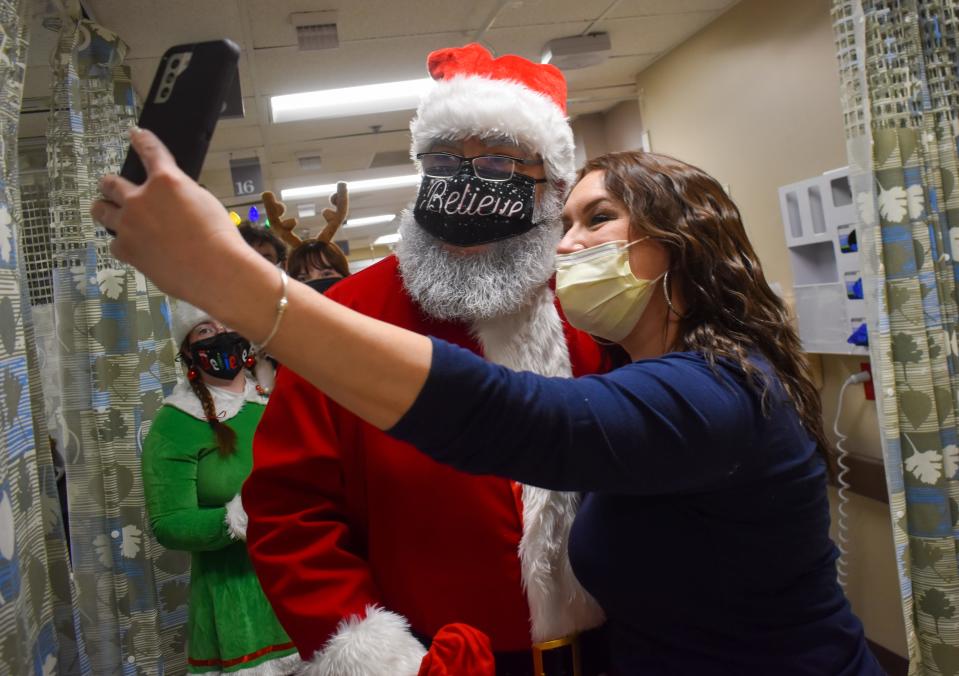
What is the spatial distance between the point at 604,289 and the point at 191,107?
2.26ft

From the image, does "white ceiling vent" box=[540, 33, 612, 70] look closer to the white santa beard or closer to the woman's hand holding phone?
the white santa beard

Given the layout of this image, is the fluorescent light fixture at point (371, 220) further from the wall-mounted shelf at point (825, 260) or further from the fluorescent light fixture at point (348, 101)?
the wall-mounted shelf at point (825, 260)

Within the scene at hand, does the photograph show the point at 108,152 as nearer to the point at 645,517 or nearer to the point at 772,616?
the point at 645,517

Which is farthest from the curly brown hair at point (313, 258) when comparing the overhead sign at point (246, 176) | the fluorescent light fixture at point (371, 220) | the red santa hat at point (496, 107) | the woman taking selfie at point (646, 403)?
the fluorescent light fixture at point (371, 220)

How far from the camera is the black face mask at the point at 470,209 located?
125 centimetres

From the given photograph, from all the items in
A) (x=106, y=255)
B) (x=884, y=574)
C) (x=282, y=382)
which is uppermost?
(x=106, y=255)

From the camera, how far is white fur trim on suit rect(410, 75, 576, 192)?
1280mm

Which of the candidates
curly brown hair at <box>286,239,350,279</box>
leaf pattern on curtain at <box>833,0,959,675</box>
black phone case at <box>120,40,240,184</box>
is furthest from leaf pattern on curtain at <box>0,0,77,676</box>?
leaf pattern on curtain at <box>833,0,959,675</box>

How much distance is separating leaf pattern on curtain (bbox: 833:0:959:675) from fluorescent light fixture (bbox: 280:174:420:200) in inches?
208

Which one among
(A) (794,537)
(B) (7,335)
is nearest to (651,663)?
(A) (794,537)

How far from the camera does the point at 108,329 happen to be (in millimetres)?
2166

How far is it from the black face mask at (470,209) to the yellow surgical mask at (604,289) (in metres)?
0.17

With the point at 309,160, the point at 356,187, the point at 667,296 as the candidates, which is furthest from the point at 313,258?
the point at 356,187

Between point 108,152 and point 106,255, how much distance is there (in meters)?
0.37
